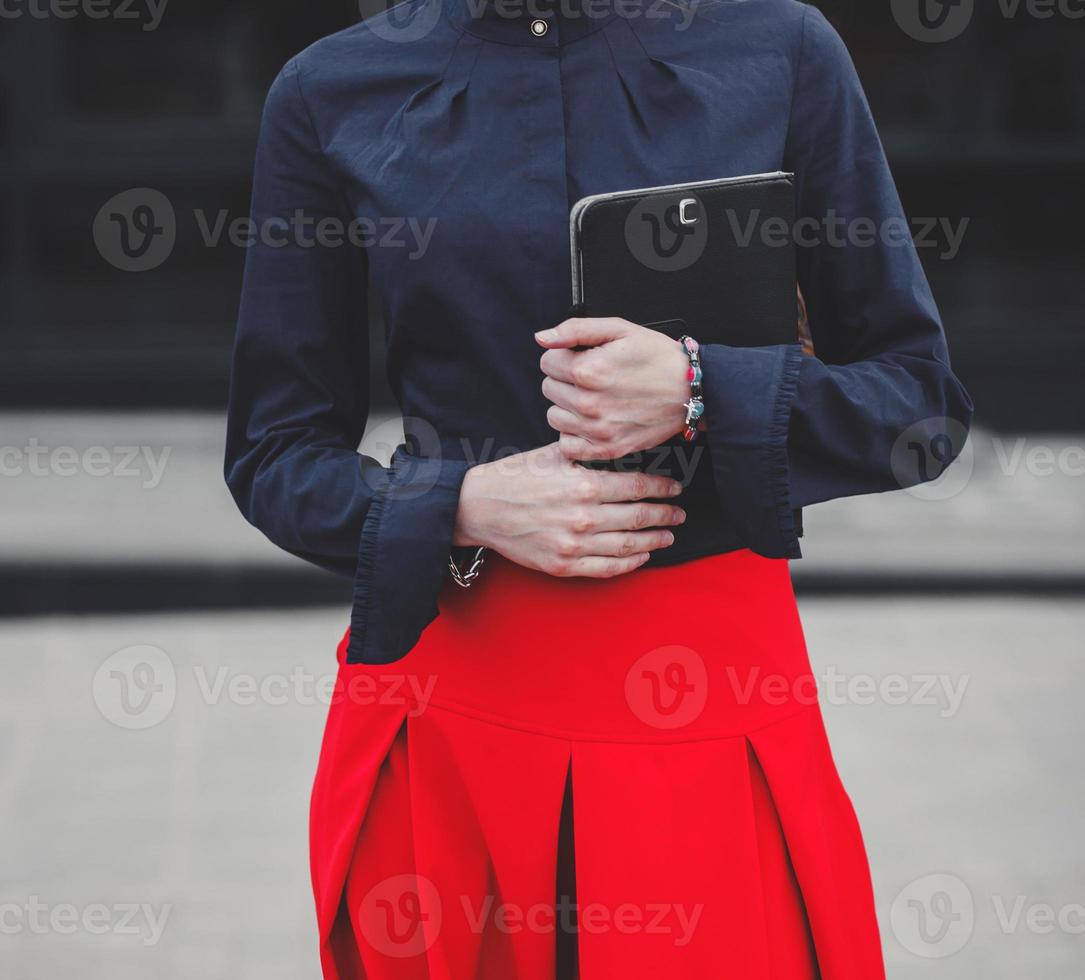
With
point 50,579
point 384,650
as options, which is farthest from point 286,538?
point 50,579

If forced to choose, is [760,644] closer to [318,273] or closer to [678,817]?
[678,817]

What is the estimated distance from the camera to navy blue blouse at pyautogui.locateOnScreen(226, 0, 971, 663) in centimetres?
92

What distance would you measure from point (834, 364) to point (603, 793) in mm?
346

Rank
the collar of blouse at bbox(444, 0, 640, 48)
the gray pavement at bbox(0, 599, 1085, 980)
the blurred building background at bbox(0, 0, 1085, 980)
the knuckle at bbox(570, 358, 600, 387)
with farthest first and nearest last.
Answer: the blurred building background at bbox(0, 0, 1085, 980) < the gray pavement at bbox(0, 599, 1085, 980) < the collar of blouse at bbox(444, 0, 640, 48) < the knuckle at bbox(570, 358, 600, 387)

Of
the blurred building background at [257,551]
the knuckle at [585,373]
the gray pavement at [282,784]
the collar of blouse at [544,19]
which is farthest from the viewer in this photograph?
the blurred building background at [257,551]

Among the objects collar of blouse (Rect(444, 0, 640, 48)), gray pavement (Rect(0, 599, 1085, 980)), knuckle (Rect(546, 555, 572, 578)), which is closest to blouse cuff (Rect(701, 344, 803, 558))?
knuckle (Rect(546, 555, 572, 578))

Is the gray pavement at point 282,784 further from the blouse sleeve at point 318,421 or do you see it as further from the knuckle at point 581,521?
the knuckle at point 581,521

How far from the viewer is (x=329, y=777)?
1.03m

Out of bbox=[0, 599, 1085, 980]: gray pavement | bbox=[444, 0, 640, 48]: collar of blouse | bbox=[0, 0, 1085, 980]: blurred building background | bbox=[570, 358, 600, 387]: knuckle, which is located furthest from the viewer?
bbox=[0, 0, 1085, 980]: blurred building background

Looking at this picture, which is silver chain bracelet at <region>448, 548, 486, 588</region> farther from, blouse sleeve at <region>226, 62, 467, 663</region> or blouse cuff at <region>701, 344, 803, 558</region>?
blouse cuff at <region>701, 344, 803, 558</region>

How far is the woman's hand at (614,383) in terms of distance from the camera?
86cm

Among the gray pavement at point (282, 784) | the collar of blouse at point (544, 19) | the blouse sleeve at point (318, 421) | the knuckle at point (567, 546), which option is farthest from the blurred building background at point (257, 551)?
the collar of blouse at point (544, 19)

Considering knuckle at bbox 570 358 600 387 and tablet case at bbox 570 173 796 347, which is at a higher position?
tablet case at bbox 570 173 796 347

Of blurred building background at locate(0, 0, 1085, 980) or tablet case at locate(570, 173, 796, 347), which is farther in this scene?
blurred building background at locate(0, 0, 1085, 980)
